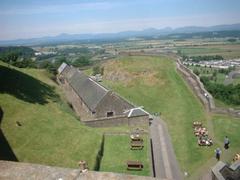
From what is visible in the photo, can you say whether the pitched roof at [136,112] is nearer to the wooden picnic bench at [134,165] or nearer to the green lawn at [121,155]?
the green lawn at [121,155]

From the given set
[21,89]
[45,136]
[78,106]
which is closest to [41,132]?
[45,136]

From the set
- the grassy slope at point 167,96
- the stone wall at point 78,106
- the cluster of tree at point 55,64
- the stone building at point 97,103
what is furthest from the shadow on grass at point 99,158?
the cluster of tree at point 55,64

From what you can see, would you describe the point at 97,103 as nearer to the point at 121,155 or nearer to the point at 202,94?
the point at 121,155

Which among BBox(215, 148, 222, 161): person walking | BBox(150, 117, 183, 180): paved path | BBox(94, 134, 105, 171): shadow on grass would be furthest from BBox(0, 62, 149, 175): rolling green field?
BBox(215, 148, 222, 161): person walking

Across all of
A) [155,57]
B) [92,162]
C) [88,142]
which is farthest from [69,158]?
[155,57]

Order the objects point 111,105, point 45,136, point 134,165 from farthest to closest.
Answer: point 111,105 < point 45,136 < point 134,165

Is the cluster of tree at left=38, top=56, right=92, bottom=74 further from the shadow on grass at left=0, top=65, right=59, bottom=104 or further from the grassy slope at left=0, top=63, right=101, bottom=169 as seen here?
the grassy slope at left=0, top=63, right=101, bottom=169
